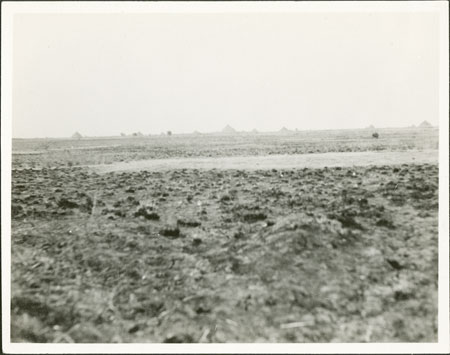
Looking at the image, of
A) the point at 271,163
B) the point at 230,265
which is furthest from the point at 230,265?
the point at 271,163

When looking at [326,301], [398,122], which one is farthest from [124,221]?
[398,122]

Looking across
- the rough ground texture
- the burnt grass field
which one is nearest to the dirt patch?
the rough ground texture

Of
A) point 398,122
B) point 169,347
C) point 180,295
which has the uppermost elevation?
point 398,122

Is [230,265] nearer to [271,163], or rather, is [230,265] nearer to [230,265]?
[230,265]

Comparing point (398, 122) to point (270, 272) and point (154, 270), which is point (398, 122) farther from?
point (154, 270)

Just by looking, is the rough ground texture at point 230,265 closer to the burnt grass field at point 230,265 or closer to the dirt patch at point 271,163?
the burnt grass field at point 230,265

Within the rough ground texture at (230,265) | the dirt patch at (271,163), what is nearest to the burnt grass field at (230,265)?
the rough ground texture at (230,265)
